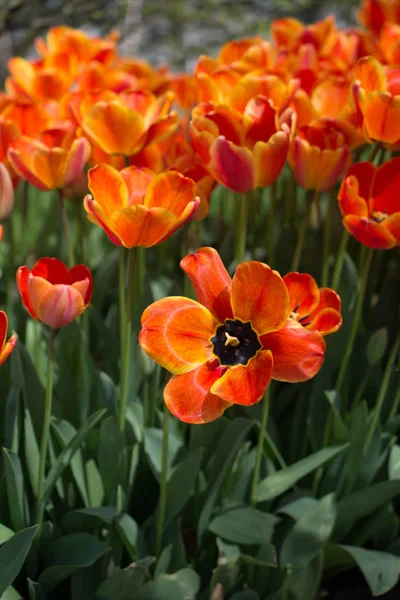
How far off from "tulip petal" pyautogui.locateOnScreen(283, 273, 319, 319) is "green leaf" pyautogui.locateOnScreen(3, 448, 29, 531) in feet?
1.55

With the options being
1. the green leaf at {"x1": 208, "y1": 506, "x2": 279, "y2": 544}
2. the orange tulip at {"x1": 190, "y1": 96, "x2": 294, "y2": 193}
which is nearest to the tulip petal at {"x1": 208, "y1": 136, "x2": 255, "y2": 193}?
the orange tulip at {"x1": 190, "y1": 96, "x2": 294, "y2": 193}

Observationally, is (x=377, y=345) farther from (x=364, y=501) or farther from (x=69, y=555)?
(x=69, y=555)

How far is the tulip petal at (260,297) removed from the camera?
2.66ft

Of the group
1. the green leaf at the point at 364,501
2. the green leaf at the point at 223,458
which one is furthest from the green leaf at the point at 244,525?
the green leaf at the point at 364,501

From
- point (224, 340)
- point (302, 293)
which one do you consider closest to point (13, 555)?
point (224, 340)

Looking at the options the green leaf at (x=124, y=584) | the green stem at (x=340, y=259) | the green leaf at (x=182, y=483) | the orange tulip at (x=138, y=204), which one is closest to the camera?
the orange tulip at (x=138, y=204)

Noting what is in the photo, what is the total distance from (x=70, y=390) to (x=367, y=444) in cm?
55

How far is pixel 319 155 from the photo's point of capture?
1180 mm

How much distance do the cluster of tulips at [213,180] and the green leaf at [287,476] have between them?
0.15m

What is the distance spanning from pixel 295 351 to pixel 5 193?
1.93 ft

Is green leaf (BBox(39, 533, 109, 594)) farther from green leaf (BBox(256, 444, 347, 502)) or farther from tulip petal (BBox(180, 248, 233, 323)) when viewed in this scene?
tulip petal (BBox(180, 248, 233, 323))

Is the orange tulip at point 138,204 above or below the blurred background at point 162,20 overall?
above

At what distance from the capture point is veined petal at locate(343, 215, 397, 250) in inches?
39.1

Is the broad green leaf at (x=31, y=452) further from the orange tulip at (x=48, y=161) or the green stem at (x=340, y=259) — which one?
the green stem at (x=340, y=259)
